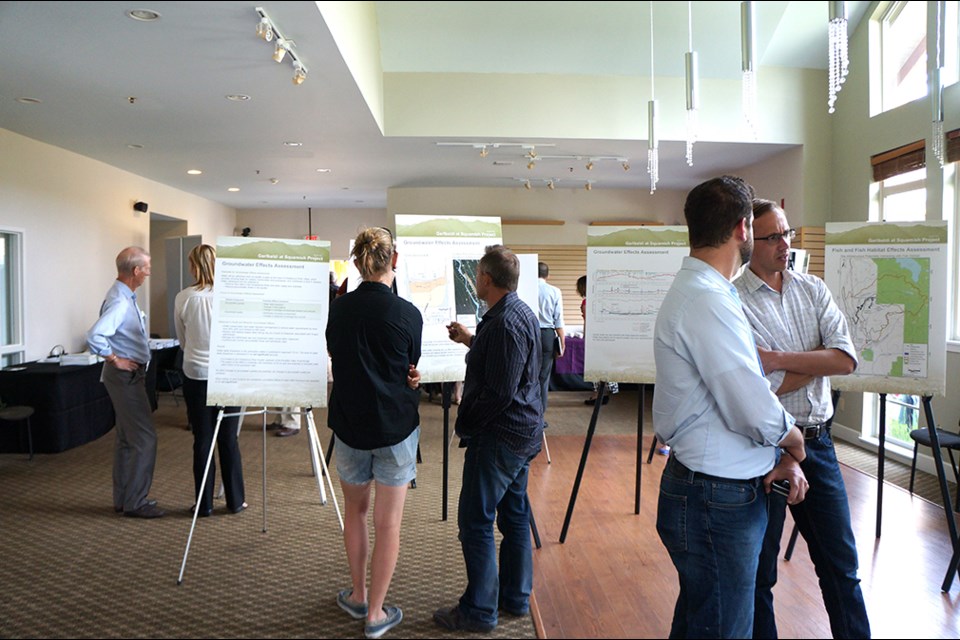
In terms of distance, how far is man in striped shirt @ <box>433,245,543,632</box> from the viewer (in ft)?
8.23

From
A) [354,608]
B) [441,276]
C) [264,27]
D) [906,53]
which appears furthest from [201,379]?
[906,53]

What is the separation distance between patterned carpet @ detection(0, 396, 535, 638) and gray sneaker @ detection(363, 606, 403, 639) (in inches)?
1.3

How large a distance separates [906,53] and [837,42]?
10.6 feet

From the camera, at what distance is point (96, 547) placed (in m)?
3.57

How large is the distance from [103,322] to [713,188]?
11.2 ft

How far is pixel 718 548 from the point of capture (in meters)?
1.65

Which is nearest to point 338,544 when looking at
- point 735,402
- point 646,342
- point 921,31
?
point 646,342

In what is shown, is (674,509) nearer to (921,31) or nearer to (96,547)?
(96,547)

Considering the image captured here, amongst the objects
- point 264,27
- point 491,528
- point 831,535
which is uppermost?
point 264,27

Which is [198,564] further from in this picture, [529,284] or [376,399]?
[529,284]

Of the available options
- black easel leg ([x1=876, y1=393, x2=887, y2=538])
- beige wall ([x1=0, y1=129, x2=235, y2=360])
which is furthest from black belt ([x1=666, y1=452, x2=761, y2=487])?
beige wall ([x1=0, y1=129, x2=235, y2=360])

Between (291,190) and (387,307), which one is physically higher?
(291,190)

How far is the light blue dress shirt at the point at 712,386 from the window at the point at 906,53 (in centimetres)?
210

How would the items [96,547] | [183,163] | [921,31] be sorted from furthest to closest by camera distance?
[183,163], [921,31], [96,547]
